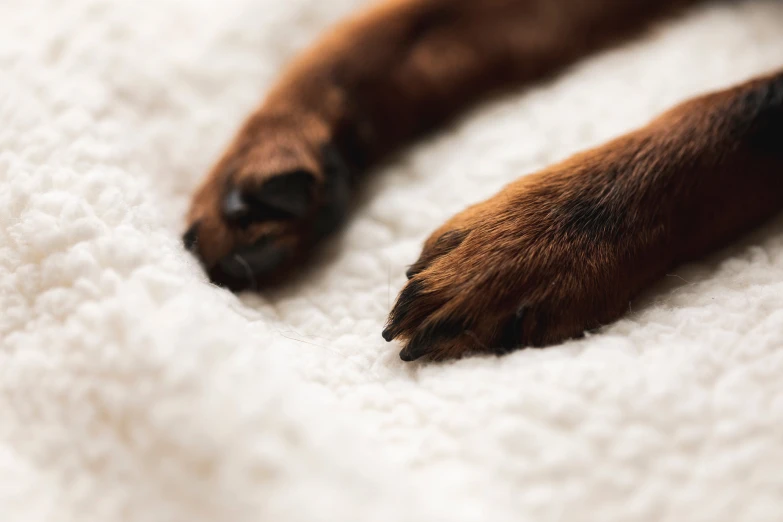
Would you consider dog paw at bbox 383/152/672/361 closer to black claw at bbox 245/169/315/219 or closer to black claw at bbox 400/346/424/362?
black claw at bbox 400/346/424/362

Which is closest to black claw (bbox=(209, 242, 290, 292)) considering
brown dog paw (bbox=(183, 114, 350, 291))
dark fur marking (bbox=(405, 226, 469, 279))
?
brown dog paw (bbox=(183, 114, 350, 291))

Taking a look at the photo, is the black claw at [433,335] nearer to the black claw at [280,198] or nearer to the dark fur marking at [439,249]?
the dark fur marking at [439,249]

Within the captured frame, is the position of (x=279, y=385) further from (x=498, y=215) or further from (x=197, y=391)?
(x=498, y=215)

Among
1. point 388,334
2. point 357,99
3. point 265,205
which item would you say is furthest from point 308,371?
point 357,99

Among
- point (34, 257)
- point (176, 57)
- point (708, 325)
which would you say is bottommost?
point (708, 325)

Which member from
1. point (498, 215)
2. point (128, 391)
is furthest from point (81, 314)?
point (498, 215)

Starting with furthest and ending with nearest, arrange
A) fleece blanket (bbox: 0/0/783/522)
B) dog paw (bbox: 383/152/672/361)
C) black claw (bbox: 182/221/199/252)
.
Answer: black claw (bbox: 182/221/199/252)
dog paw (bbox: 383/152/672/361)
fleece blanket (bbox: 0/0/783/522)

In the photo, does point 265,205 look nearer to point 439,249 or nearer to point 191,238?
point 191,238
